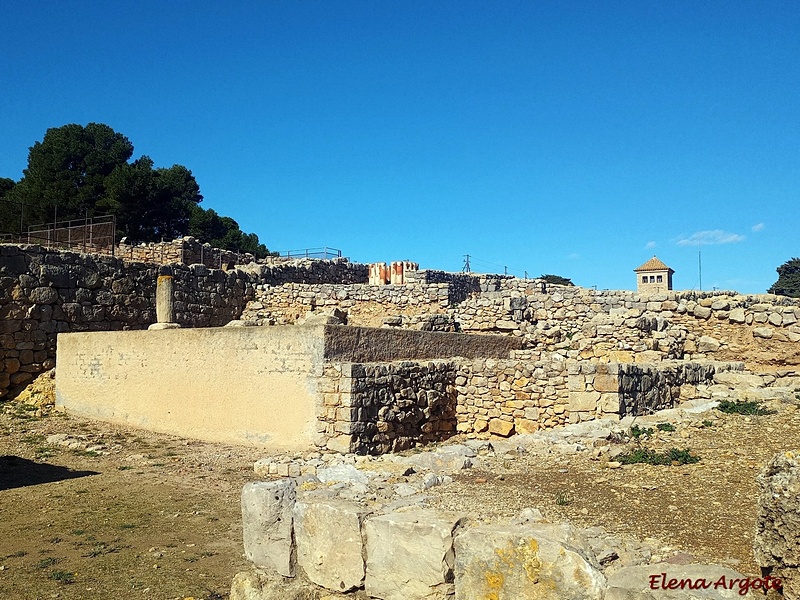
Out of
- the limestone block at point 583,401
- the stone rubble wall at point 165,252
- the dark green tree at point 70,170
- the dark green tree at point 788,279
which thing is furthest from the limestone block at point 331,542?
the dark green tree at point 788,279

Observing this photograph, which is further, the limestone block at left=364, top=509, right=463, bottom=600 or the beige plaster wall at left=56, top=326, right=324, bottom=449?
the beige plaster wall at left=56, top=326, right=324, bottom=449

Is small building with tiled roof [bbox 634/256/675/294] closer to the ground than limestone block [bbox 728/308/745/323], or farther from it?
farther from it

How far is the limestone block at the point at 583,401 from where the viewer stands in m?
10.3

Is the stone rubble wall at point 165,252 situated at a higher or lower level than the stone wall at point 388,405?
higher

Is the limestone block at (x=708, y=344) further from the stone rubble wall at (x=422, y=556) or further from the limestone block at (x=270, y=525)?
the limestone block at (x=270, y=525)

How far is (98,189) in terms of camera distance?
37531 millimetres

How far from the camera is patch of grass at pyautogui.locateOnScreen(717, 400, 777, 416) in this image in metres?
8.70

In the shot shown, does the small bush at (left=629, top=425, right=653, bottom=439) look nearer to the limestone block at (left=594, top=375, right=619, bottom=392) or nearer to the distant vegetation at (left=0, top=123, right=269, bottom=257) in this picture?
the limestone block at (left=594, top=375, right=619, bottom=392)

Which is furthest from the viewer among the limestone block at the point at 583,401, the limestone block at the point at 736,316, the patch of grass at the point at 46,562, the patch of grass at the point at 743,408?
the limestone block at the point at 736,316

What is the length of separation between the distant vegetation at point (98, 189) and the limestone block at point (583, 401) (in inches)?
1164

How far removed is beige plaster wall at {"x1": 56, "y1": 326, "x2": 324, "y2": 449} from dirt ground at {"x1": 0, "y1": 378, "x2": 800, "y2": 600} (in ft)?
3.93

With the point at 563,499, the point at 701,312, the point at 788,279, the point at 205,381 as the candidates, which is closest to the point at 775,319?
the point at 701,312

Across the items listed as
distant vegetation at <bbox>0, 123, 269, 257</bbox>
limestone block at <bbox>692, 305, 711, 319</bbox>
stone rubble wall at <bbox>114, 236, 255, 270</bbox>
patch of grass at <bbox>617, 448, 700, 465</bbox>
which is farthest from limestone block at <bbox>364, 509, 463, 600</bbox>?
distant vegetation at <bbox>0, 123, 269, 257</bbox>

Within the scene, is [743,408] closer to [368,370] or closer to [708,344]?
[368,370]
